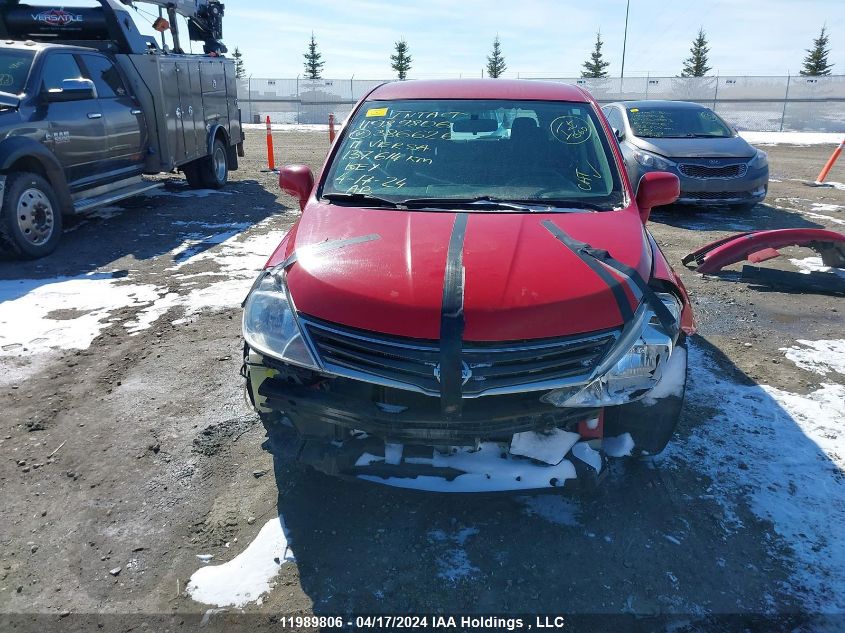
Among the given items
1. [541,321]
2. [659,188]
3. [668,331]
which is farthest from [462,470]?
[659,188]

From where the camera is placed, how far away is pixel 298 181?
12.6ft

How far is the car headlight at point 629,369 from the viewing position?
7.79 feet

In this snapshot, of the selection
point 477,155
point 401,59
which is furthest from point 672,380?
point 401,59

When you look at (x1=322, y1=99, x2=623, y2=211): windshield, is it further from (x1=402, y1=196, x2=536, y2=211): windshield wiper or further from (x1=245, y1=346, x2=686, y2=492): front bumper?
(x1=245, y1=346, x2=686, y2=492): front bumper

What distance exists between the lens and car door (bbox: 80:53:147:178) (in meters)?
7.91

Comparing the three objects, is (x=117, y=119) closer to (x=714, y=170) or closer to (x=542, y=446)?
(x=542, y=446)

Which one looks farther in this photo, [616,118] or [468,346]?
[616,118]

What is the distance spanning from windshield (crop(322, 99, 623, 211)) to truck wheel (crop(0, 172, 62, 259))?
4296 millimetres

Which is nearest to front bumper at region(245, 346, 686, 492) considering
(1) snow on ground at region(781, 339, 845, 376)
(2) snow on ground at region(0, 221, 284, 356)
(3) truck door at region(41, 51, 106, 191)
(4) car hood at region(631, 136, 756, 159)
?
(1) snow on ground at region(781, 339, 845, 376)

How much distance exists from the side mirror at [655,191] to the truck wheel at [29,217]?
19.7ft

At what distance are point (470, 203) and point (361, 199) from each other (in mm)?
597

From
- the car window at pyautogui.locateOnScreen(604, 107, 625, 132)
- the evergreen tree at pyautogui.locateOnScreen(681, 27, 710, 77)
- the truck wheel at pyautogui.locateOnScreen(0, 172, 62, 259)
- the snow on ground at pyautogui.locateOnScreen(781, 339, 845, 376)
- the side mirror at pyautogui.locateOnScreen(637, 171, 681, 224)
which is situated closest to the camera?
the side mirror at pyautogui.locateOnScreen(637, 171, 681, 224)

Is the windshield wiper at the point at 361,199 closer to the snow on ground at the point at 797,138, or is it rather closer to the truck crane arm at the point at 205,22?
the truck crane arm at the point at 205,22

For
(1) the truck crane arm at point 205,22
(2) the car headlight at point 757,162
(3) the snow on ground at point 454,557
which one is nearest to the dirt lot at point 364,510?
(3) the snow on ground at point 454,557
